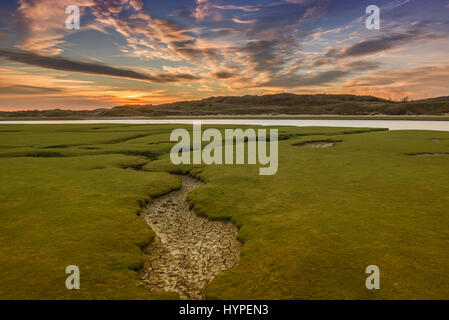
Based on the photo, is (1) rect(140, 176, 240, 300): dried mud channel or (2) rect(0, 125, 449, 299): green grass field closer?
(2) rect(0, 125, 449, 299): green grass field

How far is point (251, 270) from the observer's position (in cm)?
1119

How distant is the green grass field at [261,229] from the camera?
9969 millimetres

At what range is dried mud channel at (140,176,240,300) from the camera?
1095 cm

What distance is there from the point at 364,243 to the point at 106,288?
35.4 ft

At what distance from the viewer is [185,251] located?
1366 cm

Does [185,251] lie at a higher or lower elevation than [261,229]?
lower

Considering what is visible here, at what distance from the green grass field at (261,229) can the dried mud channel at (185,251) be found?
637 millimetres

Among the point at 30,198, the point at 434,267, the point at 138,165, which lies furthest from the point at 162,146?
the point at 434,267

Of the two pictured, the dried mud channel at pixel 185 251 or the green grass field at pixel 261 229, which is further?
the dried mud channel at pixel 185 251

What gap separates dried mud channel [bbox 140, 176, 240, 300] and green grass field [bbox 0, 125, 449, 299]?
637 mm

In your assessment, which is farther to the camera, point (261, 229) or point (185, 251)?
point (261, 229)

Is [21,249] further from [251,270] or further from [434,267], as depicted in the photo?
[434,267]

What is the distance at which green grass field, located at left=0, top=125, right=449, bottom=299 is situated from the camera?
997 centimetres

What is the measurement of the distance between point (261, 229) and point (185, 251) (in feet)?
13.4
